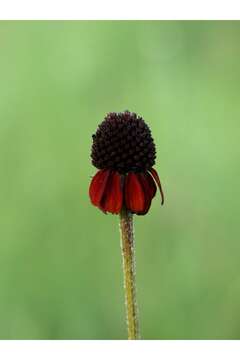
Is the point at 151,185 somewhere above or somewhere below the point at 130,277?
above

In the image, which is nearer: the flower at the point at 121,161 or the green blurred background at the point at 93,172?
the flower at the point at 121,161

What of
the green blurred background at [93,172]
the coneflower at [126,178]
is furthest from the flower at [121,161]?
the green blurred background at [93,172]

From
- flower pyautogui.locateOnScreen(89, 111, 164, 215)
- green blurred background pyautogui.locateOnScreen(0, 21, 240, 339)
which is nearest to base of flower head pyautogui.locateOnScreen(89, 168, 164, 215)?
flower pyautogui.locateOnScreen(89, 111, 164, 215)

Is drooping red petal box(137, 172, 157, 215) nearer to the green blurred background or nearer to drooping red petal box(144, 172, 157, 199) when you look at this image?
drooping red petal box(144, 172, 157, 199)

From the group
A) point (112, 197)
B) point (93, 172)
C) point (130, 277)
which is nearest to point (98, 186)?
point (112, 197)

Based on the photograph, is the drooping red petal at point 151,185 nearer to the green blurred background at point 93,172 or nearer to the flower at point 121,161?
the flower at point 121,161

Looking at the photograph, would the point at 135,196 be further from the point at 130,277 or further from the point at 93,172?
the point at 93,172

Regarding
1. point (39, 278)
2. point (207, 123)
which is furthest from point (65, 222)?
point (207, 123)
